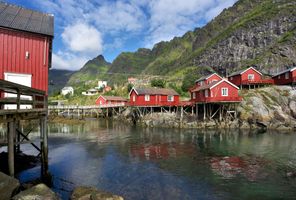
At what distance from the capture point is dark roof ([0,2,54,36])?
54.0 feet

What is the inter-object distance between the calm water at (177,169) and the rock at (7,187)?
4.83 metres

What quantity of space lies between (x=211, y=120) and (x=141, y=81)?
58.7m

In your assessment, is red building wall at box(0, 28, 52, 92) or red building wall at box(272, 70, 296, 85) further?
red building wall at box(272, 70, 296, 85)

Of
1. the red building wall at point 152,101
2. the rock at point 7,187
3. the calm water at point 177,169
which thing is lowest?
the calm water at point 177,169

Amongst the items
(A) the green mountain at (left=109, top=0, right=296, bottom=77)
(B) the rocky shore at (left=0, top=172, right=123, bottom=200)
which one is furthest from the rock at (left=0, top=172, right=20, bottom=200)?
(A) the green mountain at (left=109, top=0, right=296, bottom=77)

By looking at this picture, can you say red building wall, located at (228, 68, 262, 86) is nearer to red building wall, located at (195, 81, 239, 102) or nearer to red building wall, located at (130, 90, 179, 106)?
red building wall, located at (195, 81, 239, 102)


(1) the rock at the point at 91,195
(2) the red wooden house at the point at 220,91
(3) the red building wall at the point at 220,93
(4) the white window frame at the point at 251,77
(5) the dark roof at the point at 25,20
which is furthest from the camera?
(4) the white window frame at the point at 251,77

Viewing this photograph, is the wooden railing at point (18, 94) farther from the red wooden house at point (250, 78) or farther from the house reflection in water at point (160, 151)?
the red wooden house at point (250, 78)

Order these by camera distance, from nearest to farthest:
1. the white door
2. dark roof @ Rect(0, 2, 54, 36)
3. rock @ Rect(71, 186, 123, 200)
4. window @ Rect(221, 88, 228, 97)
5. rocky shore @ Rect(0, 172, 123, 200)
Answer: rocky shore @ Rect(0, 172, 123, 200) < rock @ Rect(71, 186, 123, 200) < the white door < dark roof @ Rect(0, 2, 54, 36) < window @ Rect(221, 88, 228, 97)

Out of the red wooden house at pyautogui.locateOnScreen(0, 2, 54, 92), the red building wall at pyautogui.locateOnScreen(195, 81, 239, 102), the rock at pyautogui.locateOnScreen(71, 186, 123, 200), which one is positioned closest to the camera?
the rock at pyautogui.locateOnScreen(71, 186, 123, 200)

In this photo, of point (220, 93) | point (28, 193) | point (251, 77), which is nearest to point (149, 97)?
point (220, 93)

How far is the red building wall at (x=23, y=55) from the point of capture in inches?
629

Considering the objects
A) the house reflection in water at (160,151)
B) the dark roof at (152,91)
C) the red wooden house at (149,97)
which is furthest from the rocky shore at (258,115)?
the house reflection in water at (160,151)

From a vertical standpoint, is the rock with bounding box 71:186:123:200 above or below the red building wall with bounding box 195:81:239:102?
below
